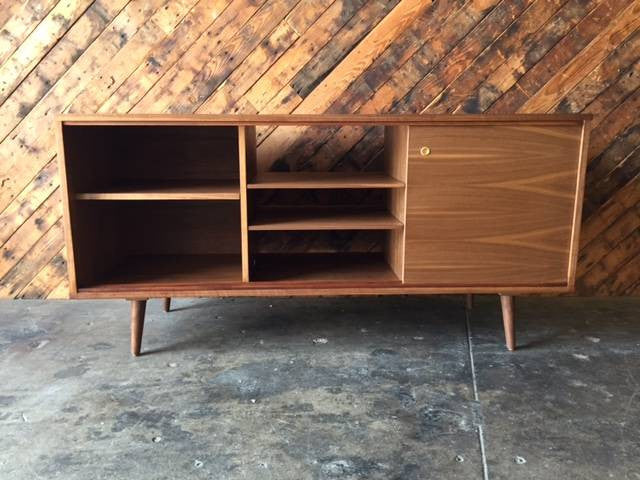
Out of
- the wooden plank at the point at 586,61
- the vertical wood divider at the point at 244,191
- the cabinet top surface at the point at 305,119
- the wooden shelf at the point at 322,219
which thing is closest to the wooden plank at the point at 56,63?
the cabinet top surface at the point at 305,119

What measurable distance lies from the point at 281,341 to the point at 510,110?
1.11 m

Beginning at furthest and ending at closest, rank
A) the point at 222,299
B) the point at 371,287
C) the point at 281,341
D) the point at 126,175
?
the point at 222,299 < the point at 126,175 < the point at 281,341 < the point at 371,287

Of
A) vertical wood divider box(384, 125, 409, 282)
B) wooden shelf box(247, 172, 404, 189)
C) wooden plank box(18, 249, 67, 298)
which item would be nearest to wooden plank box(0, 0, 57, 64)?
wooden plank box(18, 249, 67, 298)

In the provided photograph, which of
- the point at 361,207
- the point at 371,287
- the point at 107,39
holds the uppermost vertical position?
the point at 107,39

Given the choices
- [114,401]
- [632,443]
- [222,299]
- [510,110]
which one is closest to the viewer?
[632,443]

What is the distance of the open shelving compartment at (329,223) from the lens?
132 centimetres

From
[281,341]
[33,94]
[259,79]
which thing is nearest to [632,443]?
[281,341]

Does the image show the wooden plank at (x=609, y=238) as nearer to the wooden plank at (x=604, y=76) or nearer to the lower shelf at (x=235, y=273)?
the wooden plank at (x=604, y=76)

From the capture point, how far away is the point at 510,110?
5.60 feet

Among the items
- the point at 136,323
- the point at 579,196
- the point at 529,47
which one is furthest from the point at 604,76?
the point at 136,323

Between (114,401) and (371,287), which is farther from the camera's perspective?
(371,287)

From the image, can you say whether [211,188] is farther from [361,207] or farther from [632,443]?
[632,443]

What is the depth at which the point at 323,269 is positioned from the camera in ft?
4.84

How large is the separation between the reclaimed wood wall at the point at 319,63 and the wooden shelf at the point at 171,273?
457 mm
